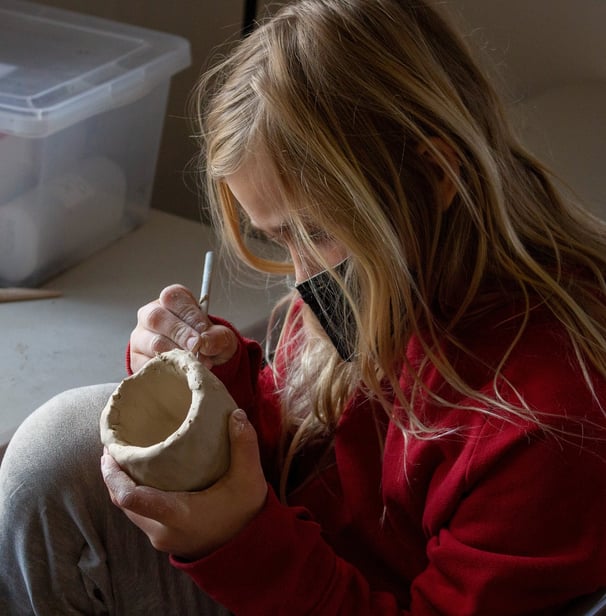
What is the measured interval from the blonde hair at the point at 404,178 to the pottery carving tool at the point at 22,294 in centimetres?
50

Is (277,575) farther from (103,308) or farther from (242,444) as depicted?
(103,308)

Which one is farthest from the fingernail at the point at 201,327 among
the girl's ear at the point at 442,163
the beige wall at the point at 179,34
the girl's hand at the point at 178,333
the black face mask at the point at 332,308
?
the beige wall at the point at 179,34

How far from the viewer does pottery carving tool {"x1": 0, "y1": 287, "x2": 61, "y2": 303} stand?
1207 mm

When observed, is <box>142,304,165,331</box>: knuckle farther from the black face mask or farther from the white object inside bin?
the white object inside bin

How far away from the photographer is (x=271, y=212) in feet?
2.49

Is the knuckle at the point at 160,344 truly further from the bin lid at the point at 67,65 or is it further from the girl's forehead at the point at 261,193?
the bin lid at the point at 67,65

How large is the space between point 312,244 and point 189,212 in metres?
1.06

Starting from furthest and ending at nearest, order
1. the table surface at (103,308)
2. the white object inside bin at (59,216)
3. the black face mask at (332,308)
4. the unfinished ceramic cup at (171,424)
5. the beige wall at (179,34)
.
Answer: the beige wall at (179,34) → the white object inside bin at (59,216) → the table surface at (103,308) → the black face mask at (332,308) → the unfinished ceramic cup at (171,424)

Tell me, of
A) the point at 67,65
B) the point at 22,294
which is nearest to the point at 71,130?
the point at 67,65

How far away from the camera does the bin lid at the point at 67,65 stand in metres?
1.14

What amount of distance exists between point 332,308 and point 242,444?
0.18 meters

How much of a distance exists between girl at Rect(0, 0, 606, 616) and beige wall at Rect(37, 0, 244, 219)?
0.83 metres

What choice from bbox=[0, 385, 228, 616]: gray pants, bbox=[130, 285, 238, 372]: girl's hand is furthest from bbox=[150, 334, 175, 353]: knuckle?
bbox=[0, 385, 228, 616]: gray pants

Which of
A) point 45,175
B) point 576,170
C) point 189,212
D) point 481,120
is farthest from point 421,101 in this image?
point 189,212
